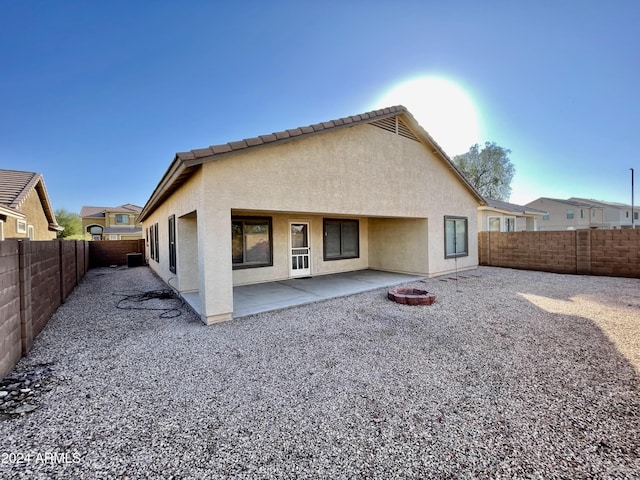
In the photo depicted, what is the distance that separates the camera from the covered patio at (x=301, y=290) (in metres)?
6.81

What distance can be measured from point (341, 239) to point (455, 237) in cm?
481

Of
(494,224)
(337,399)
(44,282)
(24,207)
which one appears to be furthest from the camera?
(494,224)

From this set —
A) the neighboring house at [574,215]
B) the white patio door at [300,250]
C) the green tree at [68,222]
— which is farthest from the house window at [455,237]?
the green tree at [68,222]

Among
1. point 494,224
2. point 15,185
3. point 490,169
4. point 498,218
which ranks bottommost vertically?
point 494,224

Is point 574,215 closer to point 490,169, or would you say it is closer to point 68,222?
point 490,169

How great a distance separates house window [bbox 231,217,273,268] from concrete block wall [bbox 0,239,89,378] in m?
4.29

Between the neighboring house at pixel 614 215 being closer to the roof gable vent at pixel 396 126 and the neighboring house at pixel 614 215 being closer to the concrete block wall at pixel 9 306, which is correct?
the roof gable vent at pixel 396 126

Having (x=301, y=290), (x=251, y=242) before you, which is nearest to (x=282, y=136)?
(x=251, y=242)

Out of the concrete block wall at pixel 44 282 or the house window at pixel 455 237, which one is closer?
the concrete block wall at pixel 44 282

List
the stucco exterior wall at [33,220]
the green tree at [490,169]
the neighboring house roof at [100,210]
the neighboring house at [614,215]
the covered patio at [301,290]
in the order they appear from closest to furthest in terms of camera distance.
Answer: the covered patio at [301,290]
the stucco exterior wall at [33,220]
the green tree at [490,169]
the neighboring house at [614,215]
the neighboring house roof at [100,210]

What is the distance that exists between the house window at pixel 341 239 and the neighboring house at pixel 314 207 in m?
0.04

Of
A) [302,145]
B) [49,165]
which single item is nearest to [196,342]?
[302,145]

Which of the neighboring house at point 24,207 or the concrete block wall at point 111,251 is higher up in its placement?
the neighboring house at point 24,207

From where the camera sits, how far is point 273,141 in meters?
5.95
